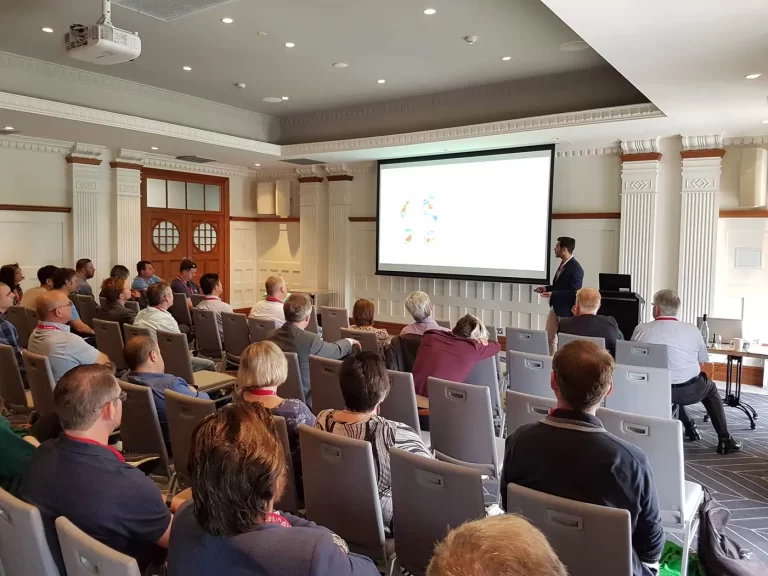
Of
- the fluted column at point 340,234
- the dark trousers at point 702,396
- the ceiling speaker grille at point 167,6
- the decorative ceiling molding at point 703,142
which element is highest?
the ceiling speaker grille at point 167,6

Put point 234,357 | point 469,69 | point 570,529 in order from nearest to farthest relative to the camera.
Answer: point 570,529 < point 234,357 < point 469,69

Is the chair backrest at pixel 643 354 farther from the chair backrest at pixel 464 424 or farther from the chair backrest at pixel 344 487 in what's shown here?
the chair backrest at pixel 344 487

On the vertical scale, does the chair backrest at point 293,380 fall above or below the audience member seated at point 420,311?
below

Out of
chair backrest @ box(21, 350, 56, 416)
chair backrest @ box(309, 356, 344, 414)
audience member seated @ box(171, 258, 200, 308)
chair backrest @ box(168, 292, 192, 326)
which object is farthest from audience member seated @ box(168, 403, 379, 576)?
audience member seated @ box(171, 258, 200, 308)

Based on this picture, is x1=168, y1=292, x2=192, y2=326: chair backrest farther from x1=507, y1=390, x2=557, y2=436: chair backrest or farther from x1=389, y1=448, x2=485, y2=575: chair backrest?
x1=389, y1=448, x2=485, y2=575: chair backrest

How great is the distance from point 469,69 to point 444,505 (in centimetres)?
644

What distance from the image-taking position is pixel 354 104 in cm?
923

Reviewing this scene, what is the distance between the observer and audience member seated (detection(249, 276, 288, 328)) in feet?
18.9

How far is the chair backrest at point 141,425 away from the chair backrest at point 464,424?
59.7 inches

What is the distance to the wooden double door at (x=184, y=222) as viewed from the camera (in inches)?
417

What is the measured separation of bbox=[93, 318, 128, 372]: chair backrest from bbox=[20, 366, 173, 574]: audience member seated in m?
3.41

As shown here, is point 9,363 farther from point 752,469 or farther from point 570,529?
point 752,469

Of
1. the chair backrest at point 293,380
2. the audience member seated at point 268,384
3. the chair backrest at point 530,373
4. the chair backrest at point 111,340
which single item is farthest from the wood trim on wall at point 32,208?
the chair backrest at point 530,373

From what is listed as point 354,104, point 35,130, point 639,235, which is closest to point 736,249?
point 639,235
